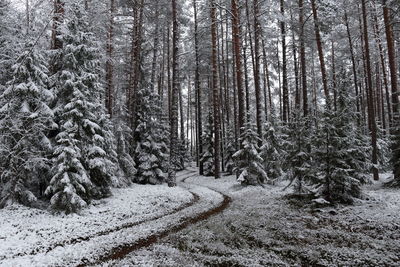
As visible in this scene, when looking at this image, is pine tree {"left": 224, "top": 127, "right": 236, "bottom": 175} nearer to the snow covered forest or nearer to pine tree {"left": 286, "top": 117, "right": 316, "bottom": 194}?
the snow covered forest

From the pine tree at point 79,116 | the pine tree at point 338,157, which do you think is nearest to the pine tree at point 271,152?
the pine tree at point 338,157

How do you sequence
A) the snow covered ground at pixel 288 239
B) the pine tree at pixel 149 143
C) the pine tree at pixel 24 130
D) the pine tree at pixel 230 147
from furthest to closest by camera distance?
the pine tree at pixel 230 147
the pine tree at pixel 149 143
the pine tree at pixel 24 130
the snow covered ground at pixel 288 239

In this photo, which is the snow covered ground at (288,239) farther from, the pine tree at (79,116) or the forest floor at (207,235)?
the pine tree at (79,116)

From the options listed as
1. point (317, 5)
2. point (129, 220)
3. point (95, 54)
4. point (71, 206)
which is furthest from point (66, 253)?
point (317, 5)

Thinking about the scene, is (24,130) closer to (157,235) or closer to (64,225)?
(64,225)

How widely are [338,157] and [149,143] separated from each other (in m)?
12.7

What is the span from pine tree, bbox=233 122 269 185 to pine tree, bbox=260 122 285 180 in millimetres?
1997

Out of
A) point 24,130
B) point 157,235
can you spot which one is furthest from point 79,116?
point 157,235

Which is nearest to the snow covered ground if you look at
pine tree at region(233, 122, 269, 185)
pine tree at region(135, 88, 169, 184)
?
pine tree at region(233, 122, 269, 185)

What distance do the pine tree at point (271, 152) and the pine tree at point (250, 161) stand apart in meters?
2.00

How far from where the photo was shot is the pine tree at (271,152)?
18303 millimetres

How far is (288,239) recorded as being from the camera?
696 cm

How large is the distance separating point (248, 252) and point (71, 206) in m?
6.90

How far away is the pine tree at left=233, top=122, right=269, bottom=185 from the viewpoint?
51.3 ft
